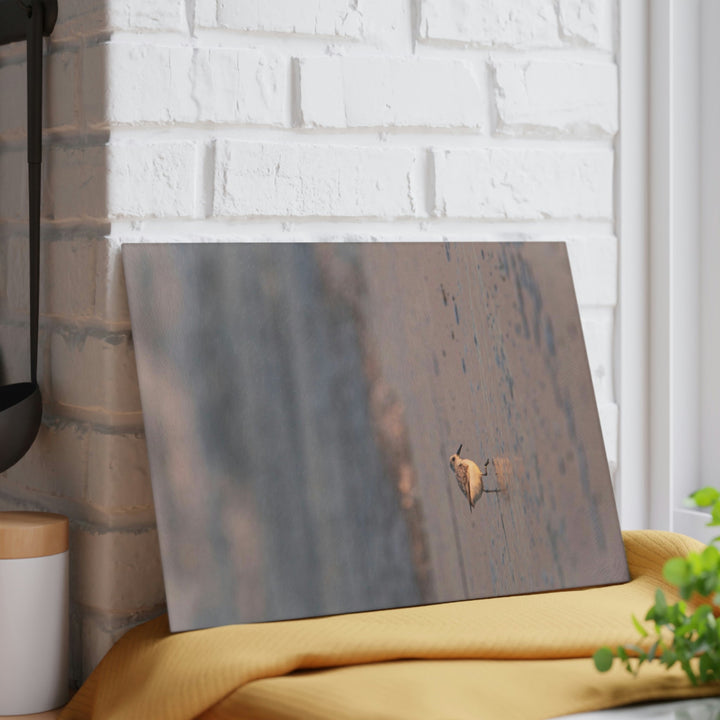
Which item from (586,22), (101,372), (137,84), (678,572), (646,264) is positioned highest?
(586,22)

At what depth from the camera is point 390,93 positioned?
102 centimetres

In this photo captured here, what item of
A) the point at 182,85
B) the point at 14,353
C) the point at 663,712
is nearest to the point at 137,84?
the point at 182,85

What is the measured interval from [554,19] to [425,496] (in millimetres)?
513

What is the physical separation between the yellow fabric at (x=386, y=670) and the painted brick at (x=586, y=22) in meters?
0.58

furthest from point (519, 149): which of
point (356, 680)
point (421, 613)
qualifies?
point (356, 680)

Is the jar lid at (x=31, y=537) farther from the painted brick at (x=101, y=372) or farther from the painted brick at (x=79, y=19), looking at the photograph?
the painted brick at (x=79, y=19)

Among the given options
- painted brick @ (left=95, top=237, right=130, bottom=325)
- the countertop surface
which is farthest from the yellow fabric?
painted brick @ (left=95, top=237, right=130, bottom=325)

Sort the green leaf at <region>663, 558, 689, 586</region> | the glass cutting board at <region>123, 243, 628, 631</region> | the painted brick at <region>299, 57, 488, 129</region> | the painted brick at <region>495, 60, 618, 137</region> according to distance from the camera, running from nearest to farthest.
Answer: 1. the green leaf at <region>663, 558, 689, 586</region>
2. the glass cutting board at <region>123, 243, 628, 631</region>
3. the painted brick at <region>299, 57, 488, 129</region>
4. the painted brick at <region>495, 60, 618, 137</region>

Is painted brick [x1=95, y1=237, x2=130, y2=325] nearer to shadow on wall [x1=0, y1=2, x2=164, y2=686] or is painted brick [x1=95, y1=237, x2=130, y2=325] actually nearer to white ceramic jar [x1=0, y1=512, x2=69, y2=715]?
shadow on wall [x1=0, y1=2, x2=164, y2=686]

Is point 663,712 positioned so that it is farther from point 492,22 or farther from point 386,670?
point 492,22

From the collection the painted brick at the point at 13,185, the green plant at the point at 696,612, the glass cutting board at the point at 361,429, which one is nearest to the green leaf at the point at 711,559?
the green plant at the point at 696,612

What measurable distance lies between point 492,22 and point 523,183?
16 cm

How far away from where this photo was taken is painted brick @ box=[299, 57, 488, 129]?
3.24 ft

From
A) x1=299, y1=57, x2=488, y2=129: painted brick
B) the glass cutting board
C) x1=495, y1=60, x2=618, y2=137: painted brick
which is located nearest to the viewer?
the glass cutting board
